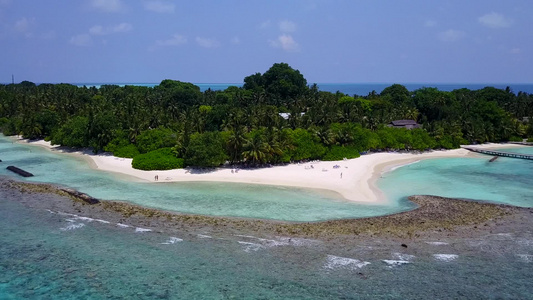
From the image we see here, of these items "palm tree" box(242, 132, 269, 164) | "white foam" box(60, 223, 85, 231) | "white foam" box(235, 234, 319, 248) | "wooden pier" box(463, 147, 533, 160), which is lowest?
"white foam" box(235, 234, 319, 248)

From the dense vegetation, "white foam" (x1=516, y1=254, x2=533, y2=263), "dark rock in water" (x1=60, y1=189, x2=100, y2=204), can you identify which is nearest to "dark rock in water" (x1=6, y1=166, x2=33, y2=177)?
"dark rock in water" (x1=60, y1=189, x2=100, y2=204)

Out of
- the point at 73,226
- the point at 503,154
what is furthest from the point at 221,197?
the point at 503,154

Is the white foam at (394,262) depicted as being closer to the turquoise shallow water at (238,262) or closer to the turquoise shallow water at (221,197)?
the turquoise shallow water at (238,262)

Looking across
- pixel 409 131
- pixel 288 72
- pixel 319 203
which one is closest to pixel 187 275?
pixel 319 203

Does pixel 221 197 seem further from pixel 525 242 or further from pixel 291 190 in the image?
pixel 525 242

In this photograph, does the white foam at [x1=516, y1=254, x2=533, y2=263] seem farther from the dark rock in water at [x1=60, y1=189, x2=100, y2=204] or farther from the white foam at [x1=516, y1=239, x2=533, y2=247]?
the dark rock in water at [x1=60, y1=189, x2=100, y2=204]
